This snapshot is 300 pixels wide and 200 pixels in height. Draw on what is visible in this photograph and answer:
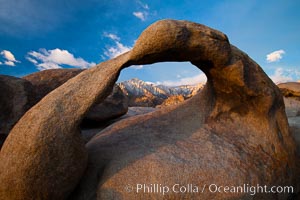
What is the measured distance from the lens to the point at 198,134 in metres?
2.97

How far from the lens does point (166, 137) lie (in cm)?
289

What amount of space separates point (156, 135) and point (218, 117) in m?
0.96

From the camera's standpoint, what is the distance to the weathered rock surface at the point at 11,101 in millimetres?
3572

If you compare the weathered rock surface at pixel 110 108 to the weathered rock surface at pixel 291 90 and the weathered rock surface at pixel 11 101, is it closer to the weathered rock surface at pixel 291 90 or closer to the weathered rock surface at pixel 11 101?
the weathered rock surface at pixel 11 101

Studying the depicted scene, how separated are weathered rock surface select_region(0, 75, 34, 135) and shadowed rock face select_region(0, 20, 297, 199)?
1503 mm

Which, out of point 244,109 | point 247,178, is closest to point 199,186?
point 247,178

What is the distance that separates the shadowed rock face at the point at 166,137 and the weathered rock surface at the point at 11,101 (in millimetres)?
1503

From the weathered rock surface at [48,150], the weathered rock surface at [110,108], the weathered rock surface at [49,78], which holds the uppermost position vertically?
the weathered rock surface at [49,78]

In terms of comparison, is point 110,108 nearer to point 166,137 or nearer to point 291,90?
point 166,137

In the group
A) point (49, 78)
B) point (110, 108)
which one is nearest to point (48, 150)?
point (49, 78)

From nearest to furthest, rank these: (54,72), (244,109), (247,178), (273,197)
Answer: (247,178)
(273,197)
(244,109)
(54,72)

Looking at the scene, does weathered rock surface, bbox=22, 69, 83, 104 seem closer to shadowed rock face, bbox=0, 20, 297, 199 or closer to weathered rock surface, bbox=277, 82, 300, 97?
shadowed rock face, bbox=0, 20, 297, 199

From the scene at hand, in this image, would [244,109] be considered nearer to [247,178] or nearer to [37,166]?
[247,178]

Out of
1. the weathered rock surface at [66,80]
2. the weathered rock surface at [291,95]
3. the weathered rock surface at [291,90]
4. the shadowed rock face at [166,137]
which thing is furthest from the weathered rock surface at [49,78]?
the weathered rock surface at [291,90]
